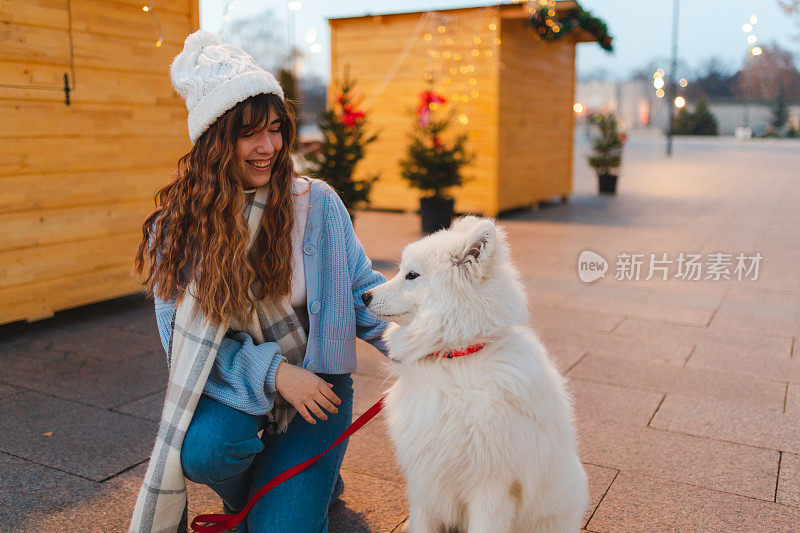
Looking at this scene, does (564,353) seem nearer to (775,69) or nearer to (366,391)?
(366,391)

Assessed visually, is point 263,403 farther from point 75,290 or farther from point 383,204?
point 383,204

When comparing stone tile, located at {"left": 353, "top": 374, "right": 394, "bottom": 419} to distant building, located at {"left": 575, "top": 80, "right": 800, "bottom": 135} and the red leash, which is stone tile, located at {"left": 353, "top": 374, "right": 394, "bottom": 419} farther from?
distant building, located at {"left": 575, "top": 80, "right": 800, "bottom": 135}

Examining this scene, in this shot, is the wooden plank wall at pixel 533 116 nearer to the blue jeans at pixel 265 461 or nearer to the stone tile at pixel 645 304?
the stone tile at pixel 645 304

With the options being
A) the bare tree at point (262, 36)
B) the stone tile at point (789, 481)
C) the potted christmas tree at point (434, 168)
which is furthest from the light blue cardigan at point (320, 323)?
the bare tree at point (262, 36)

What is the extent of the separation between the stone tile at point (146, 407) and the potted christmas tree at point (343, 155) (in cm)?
460

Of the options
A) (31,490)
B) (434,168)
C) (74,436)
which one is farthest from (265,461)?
(434,168)

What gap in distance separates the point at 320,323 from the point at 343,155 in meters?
6.03

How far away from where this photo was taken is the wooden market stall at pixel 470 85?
1078 cm

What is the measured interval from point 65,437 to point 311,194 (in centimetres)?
188

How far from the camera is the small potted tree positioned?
1440cm

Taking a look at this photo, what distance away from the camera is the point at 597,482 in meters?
2.88

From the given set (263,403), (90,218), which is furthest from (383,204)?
(263,403)

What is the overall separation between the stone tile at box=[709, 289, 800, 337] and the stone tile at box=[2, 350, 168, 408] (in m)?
4.32

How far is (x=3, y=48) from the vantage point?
472 centimetres
